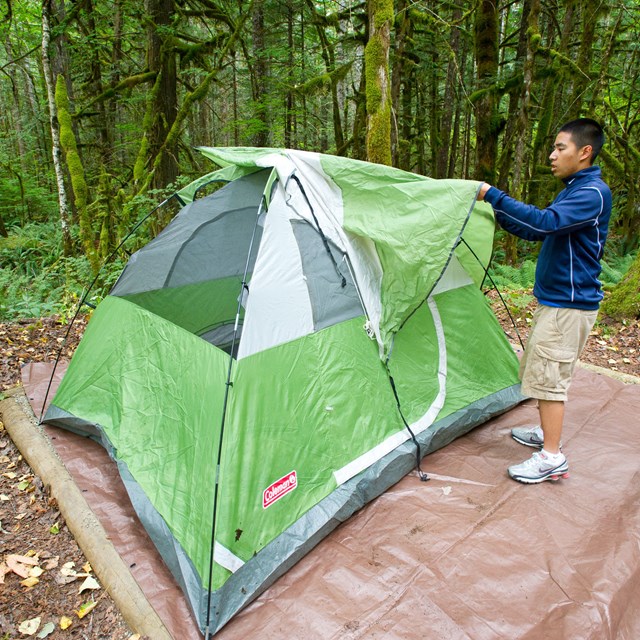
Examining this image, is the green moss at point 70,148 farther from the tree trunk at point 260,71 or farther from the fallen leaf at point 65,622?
the fallen leaf at point 65,622

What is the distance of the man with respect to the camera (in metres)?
2.31

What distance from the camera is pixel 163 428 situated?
8.39 feet

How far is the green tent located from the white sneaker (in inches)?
20.1

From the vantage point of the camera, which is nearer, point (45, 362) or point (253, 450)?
point (253, 450)

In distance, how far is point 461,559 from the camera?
2.19 metres

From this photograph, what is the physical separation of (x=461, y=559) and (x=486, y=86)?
7.63 metres

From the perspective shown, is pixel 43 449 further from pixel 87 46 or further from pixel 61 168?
pixel 87 46

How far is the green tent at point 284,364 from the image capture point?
217 centimetres

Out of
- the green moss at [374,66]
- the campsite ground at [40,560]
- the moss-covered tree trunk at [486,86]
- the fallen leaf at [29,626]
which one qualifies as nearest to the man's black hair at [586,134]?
the green moss at [374,66]

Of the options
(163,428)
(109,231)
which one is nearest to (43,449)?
(163,428)

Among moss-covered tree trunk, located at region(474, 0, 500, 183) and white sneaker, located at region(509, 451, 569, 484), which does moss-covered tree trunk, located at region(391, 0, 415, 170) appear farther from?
white sneaker, located at region(509, 451, 569, 484)

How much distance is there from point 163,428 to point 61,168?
19.7 ft

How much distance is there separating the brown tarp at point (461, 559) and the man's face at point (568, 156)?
1829 millimetres

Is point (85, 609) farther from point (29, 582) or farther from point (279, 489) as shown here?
point (279, 489)
